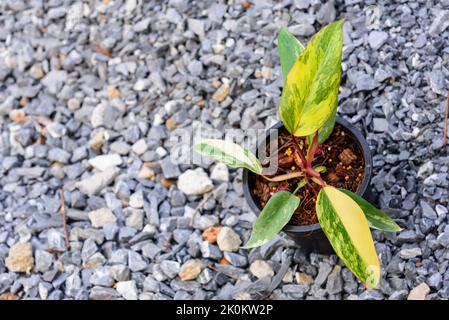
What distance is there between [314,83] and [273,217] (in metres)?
0.31

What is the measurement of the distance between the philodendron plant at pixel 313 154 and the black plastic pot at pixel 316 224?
7 cm

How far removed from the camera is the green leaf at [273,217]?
1.35 m

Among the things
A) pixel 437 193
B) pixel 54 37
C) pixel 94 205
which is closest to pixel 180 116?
pixel 94 205

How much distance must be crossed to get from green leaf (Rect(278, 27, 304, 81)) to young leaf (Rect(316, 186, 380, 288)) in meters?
0.31

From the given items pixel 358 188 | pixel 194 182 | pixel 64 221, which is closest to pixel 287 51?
pixel 358 188

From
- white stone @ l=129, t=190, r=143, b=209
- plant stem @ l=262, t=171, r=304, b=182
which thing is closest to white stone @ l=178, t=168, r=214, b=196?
white stone @ l=129, t=190, r=143, b=209

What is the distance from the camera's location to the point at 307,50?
1.21 meters

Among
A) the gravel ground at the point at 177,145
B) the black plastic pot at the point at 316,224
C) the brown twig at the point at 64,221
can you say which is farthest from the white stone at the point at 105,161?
the black plastic pot at the point at 316,224

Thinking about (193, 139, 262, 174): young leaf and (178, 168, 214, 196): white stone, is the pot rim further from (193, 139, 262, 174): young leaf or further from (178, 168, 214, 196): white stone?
(178, 168, 214, 196): white stone

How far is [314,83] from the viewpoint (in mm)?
1240

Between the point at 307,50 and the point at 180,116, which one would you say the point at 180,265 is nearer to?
the point at 180,116

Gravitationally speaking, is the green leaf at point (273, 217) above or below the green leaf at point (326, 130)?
below

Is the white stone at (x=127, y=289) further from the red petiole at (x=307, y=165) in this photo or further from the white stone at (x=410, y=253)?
the white stone at (x=410, y=253)

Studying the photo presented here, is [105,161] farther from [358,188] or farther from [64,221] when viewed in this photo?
[358,188]
